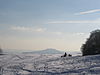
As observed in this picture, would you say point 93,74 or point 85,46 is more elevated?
point 85,46

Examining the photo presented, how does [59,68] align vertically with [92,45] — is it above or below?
below

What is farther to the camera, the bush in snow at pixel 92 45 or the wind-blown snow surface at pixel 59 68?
the bush in snow at pixel 92 45

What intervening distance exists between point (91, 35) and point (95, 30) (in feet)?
7.25

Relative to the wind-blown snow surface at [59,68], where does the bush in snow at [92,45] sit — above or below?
above

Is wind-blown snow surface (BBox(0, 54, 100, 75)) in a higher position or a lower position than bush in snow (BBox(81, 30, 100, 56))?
lower

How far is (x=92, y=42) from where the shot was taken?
48500 millimetres

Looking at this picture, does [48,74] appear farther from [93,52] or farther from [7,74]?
[93,52]

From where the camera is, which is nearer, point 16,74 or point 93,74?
point 93,74

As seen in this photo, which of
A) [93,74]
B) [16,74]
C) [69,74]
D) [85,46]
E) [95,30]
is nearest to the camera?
[93,74]

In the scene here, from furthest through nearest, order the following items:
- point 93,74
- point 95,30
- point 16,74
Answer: point 95,30, point 16,74, point 93,74

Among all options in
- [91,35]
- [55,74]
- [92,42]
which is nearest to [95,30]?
[91,35]

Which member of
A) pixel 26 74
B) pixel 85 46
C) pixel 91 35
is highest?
pixel 91 35

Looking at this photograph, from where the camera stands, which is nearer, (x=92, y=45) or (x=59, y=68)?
(x=59, y=68)

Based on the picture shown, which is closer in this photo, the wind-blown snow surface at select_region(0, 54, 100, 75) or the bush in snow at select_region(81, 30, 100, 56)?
the wind-blown snow surface at select_region(0, 54, 100, 75)
